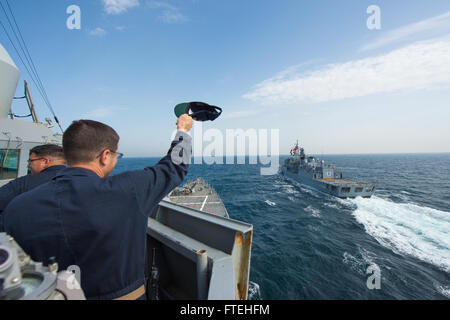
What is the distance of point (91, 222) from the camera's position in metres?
1.25

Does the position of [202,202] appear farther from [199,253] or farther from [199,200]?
[199,253]

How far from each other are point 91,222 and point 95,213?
63 mm

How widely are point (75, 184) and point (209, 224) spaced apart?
190cm

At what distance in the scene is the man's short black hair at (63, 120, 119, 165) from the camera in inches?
59.1

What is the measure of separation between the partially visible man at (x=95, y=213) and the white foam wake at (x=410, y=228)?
2173cm

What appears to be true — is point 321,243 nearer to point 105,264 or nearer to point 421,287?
point 421,287

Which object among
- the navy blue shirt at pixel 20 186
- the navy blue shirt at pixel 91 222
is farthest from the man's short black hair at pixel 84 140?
the navy blue shirt at pixel 20 186

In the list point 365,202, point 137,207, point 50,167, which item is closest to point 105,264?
point 137,207

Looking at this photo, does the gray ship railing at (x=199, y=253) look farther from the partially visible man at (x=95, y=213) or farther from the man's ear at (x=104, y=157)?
the man's ear at (x=104, y=157)

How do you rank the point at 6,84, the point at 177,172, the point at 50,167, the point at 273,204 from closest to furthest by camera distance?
the point at 177,172, the point at 50,167, the point at 6,84, the point at 273,204

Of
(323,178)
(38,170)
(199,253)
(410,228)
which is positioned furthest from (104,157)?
(323,178)

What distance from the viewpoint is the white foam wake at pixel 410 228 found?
50.3 ft

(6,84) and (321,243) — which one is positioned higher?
(6,84)
